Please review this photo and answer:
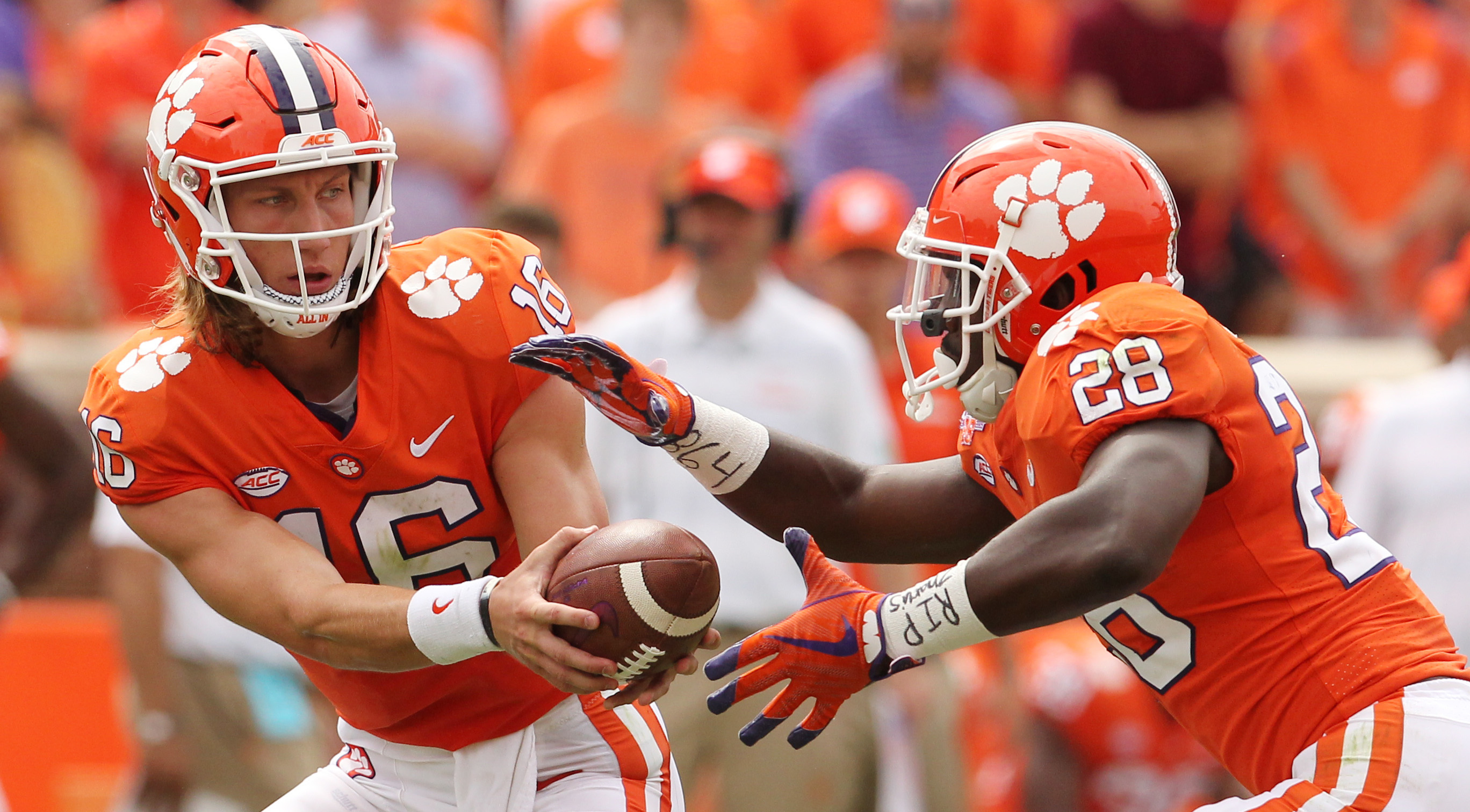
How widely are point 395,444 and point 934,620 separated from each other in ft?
3.26

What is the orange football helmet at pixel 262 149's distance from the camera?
308 centimetres

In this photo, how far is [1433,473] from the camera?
5844 mm

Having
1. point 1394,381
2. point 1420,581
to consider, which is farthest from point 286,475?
point 1394,381


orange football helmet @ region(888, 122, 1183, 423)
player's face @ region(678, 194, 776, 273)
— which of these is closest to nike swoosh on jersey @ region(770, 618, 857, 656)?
orange football helmet @ region(888, 122, 1183, 423)

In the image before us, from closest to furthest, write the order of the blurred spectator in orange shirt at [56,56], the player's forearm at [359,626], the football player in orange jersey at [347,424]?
the player's forearm at [359,626] → the football player in orange jersey at [347,424] → the blurred spectator in orange shirt at [56,56]

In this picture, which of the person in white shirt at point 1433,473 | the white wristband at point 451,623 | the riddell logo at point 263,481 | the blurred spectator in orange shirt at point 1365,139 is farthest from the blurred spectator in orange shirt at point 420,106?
the white wristband at point 451,623

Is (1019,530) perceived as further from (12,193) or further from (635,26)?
(12,193)

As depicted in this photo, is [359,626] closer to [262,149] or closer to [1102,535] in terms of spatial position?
[262,149]

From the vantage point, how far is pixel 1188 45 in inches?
299

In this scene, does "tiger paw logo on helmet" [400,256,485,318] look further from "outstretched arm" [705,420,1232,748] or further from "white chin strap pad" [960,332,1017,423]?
"white chin strap pad" [960,332,1017,423]

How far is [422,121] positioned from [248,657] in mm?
2405

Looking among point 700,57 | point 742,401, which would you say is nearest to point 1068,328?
point 742,401

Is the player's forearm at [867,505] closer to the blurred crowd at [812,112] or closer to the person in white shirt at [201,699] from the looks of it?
the person in white shirt at [201,699]

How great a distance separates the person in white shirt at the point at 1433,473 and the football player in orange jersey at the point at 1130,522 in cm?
Answer: 291
